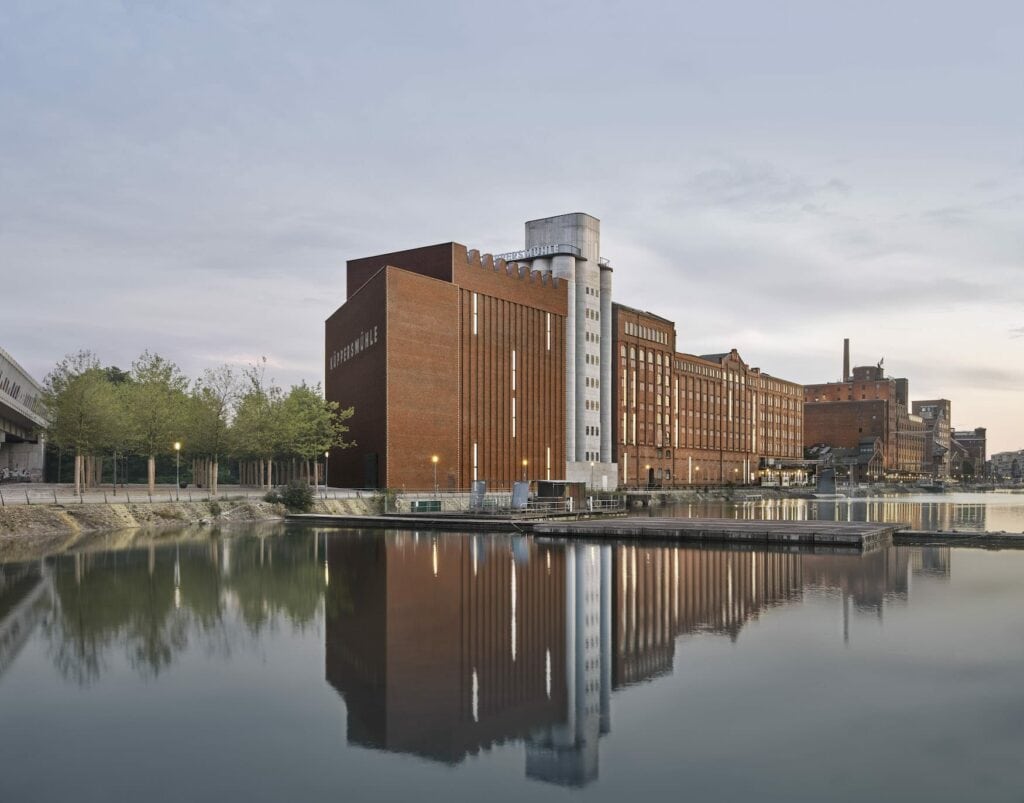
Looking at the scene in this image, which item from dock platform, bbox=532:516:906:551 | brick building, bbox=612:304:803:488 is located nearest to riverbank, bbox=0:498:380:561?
dock platform, bbox=532:516:906:551

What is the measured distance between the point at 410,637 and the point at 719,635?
8141 mm

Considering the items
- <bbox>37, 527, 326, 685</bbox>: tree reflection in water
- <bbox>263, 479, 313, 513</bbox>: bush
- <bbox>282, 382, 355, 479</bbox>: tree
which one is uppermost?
<bbox>282, 382, 355, 479</bbox>: tree

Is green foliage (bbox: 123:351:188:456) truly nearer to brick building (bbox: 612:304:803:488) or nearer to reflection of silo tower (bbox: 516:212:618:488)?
reflection of silo tower (bbox: 516:212:618:488)

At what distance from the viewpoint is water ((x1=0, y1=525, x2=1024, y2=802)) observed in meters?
13.1

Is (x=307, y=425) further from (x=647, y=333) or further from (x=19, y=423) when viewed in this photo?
(x=647, y=333)

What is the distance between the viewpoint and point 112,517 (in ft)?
192

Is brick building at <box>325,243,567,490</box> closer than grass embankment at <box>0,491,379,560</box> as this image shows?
No

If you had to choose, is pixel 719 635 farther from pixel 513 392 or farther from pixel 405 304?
pixel 513 392

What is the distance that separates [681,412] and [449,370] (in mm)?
73379

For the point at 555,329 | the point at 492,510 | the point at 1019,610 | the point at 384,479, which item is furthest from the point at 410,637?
the point at 555,329

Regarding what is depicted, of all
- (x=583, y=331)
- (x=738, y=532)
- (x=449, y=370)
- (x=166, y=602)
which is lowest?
(x=166, y=602)

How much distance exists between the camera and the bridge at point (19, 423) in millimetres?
84312

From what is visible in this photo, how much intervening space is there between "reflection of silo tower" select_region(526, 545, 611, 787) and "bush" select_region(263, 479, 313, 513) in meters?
43.3

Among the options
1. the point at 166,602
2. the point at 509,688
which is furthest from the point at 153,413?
the point at 509,688
